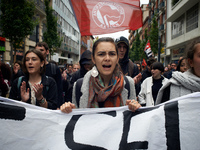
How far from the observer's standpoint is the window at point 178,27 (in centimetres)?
2061

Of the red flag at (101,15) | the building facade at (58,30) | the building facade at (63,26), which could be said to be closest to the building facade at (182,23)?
the red flag at (101,15)

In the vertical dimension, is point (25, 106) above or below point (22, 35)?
below

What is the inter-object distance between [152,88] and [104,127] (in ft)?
8.59

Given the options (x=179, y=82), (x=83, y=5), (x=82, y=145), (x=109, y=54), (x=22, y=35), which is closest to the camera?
(x=82, y=145)

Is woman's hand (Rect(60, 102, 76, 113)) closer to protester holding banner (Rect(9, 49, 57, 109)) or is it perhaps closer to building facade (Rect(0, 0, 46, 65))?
protester holding banner (Rect(9, 49, 57, 109))

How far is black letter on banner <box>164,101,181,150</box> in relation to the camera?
155 cm

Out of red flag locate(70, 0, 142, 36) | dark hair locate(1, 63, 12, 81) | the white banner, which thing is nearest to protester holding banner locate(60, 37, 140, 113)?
the white banner

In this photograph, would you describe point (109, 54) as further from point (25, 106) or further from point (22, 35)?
point (22, 35)

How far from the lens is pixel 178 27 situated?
71.2 ft

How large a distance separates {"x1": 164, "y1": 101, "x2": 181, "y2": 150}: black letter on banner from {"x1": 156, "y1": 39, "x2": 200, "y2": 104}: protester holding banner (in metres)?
0.27

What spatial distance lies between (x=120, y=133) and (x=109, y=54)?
0.84 m

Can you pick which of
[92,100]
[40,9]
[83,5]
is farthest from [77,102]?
[40,9]

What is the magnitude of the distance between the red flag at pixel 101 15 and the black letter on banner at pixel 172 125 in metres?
2.40

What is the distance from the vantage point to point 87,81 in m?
2.06
